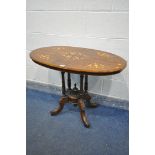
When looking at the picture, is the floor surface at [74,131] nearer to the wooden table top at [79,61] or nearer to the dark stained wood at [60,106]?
the dark stained wood at [60,106]

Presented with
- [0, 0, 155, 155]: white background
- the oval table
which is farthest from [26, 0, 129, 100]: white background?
[0, 0, 155, 155]: white background

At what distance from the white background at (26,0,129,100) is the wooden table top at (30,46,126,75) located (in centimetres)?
25

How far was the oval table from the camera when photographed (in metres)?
1.44

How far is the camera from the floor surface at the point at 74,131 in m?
A: 1.49

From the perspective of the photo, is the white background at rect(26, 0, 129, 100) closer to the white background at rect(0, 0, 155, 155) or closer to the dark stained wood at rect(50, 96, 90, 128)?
the dark stained wood at rect(50, 96, 90, 128)

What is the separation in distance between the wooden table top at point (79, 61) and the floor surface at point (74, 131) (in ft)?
1.96
